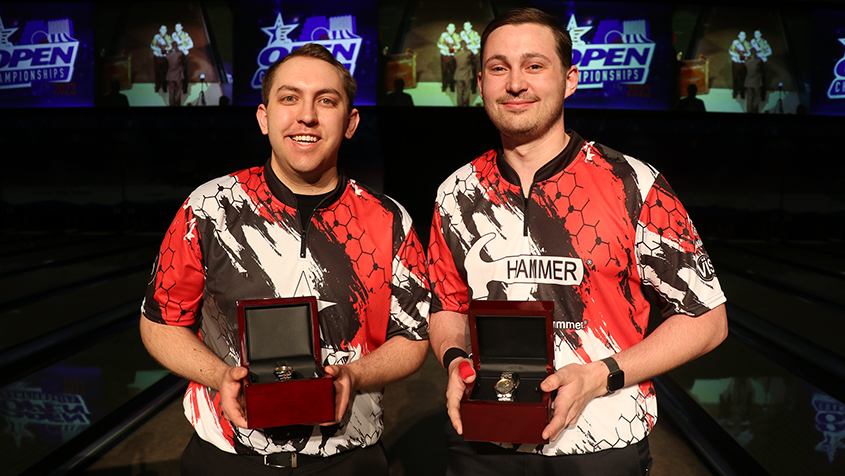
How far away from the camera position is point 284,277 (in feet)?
3.83

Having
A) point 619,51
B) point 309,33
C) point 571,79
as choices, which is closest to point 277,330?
point 571,79

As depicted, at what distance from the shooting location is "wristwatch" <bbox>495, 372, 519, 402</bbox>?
0.96 metres

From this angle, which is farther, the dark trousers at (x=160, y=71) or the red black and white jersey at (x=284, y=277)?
the dark trousers at (x=160, y=71)

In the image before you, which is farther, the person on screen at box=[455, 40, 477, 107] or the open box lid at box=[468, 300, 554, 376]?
the person on screen at box=[455, 40, 477, 107]

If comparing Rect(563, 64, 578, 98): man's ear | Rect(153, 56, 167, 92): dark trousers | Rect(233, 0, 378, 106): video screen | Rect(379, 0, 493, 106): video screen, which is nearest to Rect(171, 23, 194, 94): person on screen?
Rect(153, 56, 167, 92): dark trousers

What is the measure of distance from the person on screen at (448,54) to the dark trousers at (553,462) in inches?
231

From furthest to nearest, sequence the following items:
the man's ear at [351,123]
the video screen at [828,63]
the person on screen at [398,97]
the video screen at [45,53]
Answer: the video screen at [45,53], the video screen at [828,63], the person on screen at [398,97], the man's ear at [351,123]

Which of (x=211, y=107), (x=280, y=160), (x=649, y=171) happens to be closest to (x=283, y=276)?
(x=280, y=160)

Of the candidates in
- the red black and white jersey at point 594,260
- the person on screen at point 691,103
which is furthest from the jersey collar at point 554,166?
the person on screen at point 691,103

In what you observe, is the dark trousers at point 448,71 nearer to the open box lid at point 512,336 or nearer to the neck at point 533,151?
the neck at point 533,151

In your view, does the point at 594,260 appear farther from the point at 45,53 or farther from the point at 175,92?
the point at 45,53

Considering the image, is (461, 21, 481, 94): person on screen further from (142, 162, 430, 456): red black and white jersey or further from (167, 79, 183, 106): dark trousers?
(142, 162, 430, 456): red black and white jersey

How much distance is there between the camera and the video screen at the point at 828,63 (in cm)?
674

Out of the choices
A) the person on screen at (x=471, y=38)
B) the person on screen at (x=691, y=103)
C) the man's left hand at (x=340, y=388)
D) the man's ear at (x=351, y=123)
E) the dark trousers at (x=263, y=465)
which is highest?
the person on screen at (x=471, y=38)
